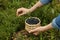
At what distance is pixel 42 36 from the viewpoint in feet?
10.1

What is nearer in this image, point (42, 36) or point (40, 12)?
point (42, 36)

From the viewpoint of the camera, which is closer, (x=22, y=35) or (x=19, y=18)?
(x=22, y=35)

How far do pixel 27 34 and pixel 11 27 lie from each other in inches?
9.4

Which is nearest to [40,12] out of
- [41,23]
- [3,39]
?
[41,23]

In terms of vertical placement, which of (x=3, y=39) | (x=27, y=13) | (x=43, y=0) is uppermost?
(x=43, y=0)

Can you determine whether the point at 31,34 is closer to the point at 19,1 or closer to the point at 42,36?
the point at 42,36

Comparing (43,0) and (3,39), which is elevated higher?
(43,0)

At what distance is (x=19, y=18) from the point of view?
10.7 ft

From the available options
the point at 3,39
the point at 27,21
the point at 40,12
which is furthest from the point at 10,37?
the point at 40,12

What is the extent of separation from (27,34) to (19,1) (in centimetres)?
82

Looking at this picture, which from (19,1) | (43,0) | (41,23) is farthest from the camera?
(19,1)

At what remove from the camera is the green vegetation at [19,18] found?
3111mm

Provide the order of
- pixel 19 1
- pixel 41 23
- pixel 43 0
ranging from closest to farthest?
pixel 43 0 < pixel 41 23 < pixel 19 1

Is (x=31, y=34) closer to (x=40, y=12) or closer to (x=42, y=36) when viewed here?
(x=42, y=36)
